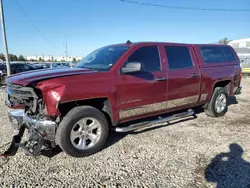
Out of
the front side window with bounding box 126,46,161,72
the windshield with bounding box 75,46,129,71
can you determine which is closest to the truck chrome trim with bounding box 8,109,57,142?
the windshield with bounding box 75,46,129,71

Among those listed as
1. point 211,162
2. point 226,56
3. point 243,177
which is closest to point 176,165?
point 211,162

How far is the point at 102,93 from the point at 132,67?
0.71 meters

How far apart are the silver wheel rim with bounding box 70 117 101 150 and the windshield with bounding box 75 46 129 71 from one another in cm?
101

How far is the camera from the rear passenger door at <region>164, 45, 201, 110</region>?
4.48 m

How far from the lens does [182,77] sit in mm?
4609

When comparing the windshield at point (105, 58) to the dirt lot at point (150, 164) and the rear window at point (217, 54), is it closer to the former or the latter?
the dirt lot at point (150, 164)

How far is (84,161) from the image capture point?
3.32m

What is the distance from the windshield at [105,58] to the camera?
3906 mm

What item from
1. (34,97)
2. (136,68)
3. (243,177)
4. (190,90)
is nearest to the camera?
(243,177)

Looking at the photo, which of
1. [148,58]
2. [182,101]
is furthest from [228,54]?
[148,58]

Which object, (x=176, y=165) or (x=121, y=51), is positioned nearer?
(x=176, y=165)

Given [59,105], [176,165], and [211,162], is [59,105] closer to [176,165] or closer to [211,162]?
[176,165]

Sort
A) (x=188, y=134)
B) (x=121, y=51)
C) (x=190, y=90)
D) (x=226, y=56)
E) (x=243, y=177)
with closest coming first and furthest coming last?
(x=243, y=177) < (x=121, y=51) < (x=188, y=134) < (x=190, y=90) < (x=226, y=56)

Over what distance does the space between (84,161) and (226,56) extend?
4.86 metres
